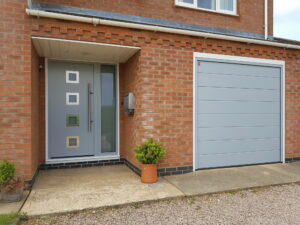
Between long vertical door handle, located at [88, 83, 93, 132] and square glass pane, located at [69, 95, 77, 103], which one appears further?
long vertical door handle, located at [88, 83, 93, 132]

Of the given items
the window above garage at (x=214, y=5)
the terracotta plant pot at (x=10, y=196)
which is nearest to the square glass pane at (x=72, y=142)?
the terracotta plant pot at (x=10, y=196)

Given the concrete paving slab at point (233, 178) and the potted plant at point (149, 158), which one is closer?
the concrete paving slab at point (233, 178)

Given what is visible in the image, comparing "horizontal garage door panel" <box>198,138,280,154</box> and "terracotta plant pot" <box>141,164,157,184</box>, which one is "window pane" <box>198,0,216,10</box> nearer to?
"horizontal garage door panel" <box>198,138,280,154</box>

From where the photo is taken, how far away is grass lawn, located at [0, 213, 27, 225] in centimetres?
248

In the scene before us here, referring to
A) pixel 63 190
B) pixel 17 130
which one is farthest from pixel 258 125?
pixel 17 130

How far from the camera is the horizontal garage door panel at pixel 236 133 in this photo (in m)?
4.63

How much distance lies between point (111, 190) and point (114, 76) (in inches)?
116

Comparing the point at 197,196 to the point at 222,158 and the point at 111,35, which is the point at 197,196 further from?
the point at 111,35

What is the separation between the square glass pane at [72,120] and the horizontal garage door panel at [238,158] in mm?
3058

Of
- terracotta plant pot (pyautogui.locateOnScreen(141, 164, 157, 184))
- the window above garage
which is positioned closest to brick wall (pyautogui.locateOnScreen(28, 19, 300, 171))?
terracotta plant pot (pyautogui.locateOnScreen(141, 164, 157, 184))

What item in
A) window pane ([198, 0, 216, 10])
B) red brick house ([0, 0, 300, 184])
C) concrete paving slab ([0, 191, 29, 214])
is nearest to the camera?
concrete paving slab ([0, 191, 29, 214])

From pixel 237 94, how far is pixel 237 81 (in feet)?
1.03

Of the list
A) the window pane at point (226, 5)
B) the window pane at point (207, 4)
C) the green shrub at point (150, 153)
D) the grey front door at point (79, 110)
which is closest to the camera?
the green shrub at point (150, 153)

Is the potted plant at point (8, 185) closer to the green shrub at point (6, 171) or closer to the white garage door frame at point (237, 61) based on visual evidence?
the green shrub at point (6, 171)
